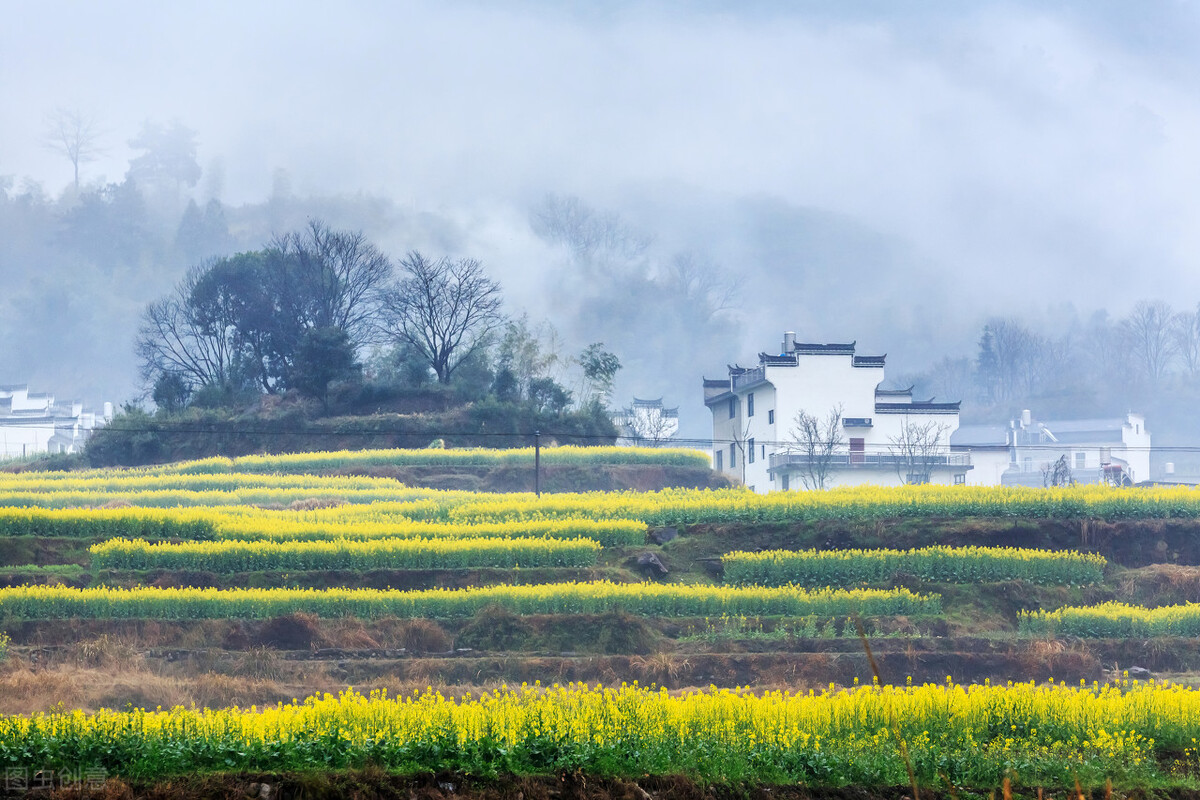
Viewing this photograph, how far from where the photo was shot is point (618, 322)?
132625 millimetres

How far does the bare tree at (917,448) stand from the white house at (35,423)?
4651cm

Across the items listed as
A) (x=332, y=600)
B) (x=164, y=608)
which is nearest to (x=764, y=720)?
(x=332, y=600)

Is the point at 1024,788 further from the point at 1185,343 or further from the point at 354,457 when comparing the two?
the point at 1185,343

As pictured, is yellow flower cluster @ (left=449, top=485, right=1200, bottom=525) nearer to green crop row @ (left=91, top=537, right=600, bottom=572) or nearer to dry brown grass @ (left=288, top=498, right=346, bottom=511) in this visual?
green crop row @ (left=91, top=537, right=600, bottom=572)

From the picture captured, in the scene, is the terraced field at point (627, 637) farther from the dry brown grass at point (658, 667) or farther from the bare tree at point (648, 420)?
the bare tree at point (648, 420)

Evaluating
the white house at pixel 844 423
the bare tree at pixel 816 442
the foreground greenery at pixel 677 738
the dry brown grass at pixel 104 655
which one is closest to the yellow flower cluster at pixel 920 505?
the dry brown grass at pixel 104 655

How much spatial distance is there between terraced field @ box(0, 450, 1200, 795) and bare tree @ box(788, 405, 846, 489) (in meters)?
22.5

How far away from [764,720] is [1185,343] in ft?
379

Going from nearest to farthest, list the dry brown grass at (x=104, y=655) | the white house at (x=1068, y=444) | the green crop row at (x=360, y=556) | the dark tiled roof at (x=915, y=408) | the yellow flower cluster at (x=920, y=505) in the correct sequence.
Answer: the dry brown grass at (x=104, y=655)
the green crop row at (x=360, y=556)
the yellow flower cluster at (x=920, y=505)
the dark tiled roof at (x=915, y=408)
the white house at (x=1068, y=444)

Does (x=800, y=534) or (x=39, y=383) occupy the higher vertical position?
(x=39, y=383)

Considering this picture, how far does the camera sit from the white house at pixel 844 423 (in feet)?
172

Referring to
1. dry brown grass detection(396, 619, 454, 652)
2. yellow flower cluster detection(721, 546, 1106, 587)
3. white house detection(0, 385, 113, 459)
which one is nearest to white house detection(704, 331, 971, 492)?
yellow flower cluster detection(721, 546, 1106, 587)

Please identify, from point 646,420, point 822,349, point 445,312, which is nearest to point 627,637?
point 822,349

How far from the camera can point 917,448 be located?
175 feet
